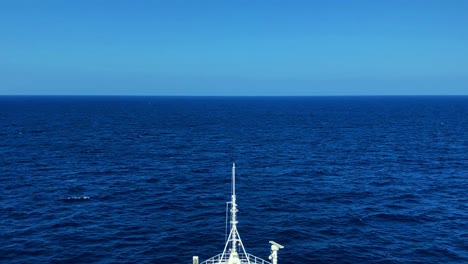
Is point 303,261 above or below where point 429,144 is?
Answer: below

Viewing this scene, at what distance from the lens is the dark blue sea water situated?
53.8 metres

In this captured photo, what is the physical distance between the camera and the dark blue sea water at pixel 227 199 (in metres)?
53.8

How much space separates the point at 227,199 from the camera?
76.3m

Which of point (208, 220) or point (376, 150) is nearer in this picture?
point (208, 220)

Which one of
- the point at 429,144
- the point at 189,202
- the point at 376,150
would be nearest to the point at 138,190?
the point at 189,202

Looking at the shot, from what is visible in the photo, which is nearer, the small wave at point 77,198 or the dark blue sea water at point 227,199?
the dark blue sea water at point 227,199

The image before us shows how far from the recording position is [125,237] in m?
57.0

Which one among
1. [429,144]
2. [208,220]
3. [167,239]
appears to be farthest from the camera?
[429,144]

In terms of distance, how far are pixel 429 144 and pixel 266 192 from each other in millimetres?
85845

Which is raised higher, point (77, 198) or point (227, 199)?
point (77, 198)

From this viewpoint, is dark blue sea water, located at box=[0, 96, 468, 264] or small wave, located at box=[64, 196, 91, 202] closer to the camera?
dark blue sea water, located at box=[0, 96, 468, 264]

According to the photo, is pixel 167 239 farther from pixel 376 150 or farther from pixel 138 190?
pixel 376 150

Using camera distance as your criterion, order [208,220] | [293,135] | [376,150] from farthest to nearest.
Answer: [293,135], [376,150], [208,220]

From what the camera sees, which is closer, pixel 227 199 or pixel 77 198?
pixel 77 198
